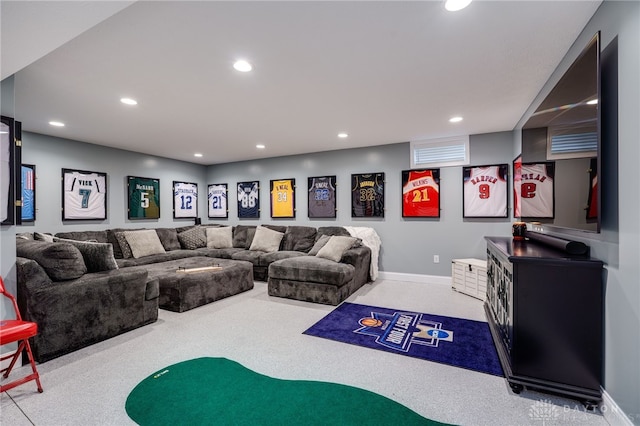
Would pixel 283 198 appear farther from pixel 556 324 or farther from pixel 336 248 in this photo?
pixel 556 324

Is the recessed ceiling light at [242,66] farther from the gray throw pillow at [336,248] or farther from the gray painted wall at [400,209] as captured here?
the gray painted wall at [400,209]

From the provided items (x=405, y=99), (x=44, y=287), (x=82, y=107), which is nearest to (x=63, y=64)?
(x=82, y=107)

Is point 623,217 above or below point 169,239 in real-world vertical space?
above

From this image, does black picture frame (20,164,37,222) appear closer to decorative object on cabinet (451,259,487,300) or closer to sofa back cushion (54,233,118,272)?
sofa back cushion (54,233,118,272)

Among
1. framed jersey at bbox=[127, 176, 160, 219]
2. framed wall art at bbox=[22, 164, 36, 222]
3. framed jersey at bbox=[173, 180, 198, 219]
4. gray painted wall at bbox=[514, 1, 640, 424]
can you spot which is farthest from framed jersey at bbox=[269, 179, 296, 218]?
gray painted wall at bbox=[514, 1, 640, 424]

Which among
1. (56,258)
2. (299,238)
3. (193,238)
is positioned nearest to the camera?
(56,258)

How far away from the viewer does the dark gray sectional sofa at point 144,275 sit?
238 centimetres

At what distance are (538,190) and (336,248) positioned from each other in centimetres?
265

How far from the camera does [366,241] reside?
16.3 ft

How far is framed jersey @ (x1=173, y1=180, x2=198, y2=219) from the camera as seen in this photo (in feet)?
21.1

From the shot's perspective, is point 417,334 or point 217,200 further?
point 217,200

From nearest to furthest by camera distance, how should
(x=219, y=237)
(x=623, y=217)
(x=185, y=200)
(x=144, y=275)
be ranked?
(x=623, y=217)
(x=144, y=275)
(x=219, y=237)
(x=185, y=200)

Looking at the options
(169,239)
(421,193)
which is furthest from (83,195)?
(421,193)

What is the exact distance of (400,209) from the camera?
5.08m
